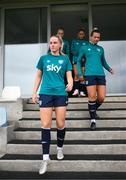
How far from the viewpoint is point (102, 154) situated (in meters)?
5.16

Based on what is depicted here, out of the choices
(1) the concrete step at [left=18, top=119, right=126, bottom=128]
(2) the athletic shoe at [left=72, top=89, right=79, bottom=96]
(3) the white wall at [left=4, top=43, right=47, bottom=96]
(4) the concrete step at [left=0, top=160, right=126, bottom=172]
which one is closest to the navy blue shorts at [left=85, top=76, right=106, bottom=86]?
(1) the concrete step at [left=18, top=119, right=126, bottom=128]

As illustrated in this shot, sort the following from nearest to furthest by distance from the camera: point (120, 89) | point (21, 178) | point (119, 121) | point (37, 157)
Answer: point (21, 178), point (37, 157), point (119, 121), point (120, 89)

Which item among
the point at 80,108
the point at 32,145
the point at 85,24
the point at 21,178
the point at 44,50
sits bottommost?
the point at 21,178

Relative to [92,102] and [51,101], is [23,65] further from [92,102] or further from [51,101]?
[51,101]

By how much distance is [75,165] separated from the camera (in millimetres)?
4762

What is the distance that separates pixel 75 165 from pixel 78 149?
1.62 ft

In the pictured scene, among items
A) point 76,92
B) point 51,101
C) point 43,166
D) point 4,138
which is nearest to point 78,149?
point 43,166

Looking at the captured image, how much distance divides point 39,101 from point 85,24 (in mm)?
5128

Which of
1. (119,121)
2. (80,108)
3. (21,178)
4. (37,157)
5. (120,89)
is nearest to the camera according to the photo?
(21,178)

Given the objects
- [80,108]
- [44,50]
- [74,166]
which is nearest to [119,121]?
[80,108]

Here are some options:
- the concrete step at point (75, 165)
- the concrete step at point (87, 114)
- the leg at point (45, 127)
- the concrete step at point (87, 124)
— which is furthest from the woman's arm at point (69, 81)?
the concrete step at point (87, 114)

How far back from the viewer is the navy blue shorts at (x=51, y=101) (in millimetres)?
4551

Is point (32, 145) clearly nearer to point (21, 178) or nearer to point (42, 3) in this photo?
point (21, 178)

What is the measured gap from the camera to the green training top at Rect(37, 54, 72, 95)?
459 centimetres
